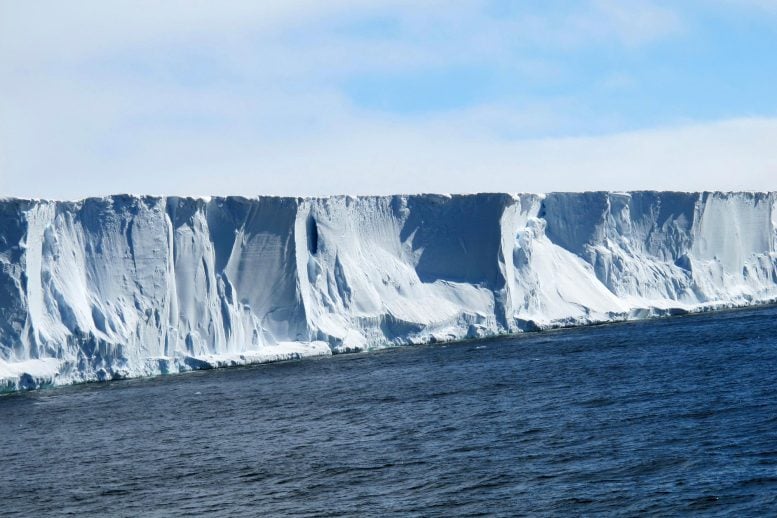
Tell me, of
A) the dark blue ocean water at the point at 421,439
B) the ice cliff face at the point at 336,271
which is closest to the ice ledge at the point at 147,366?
the ice cliff face at the point at 336,271

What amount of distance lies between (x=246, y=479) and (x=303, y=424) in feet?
15.5

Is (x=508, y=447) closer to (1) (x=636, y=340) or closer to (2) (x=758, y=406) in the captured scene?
(2) (x=758, y=406)

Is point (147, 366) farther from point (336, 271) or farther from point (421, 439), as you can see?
point (421, 439)

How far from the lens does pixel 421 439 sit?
691 inches

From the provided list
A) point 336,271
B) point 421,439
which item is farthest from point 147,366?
point 421,439

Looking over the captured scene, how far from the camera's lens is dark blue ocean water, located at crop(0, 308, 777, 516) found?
13.4m

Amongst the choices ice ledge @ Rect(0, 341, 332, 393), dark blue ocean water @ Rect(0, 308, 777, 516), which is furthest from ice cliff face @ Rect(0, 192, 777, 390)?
dark blue ocean water @ Rect(0, 308, 777, 516)

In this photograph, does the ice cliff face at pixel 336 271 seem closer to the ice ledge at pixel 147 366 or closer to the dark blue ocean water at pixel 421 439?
the ice ledge at pixel 147 366

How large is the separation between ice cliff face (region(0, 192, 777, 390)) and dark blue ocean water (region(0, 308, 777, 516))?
1786mm

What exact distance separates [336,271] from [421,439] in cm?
1747

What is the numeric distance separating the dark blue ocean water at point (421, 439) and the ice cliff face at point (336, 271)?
70.3 inches

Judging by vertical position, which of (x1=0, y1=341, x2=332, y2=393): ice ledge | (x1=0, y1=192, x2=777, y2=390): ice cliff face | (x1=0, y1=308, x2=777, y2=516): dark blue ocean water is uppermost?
(x1=0, y1=192, x2=777, y2=390): ice cliff face

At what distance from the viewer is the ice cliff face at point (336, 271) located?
2870 centimetres

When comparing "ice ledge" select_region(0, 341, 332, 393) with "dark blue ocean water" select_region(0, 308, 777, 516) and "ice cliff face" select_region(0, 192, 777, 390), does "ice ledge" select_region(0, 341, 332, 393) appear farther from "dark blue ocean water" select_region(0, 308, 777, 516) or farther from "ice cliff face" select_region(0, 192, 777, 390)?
"dark blue ocean water" select_region(0, 308, 777, 516)
